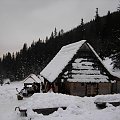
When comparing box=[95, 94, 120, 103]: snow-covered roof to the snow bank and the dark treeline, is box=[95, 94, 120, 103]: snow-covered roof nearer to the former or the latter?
the snow bank

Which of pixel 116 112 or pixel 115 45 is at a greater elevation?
pixel 115 45

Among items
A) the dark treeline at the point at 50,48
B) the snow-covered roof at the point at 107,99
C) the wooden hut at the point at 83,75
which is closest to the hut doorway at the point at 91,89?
the wooden hut at the point at 83,75

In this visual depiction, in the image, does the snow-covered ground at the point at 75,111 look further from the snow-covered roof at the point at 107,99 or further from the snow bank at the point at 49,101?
the snow-covered roof at the point at 107,99

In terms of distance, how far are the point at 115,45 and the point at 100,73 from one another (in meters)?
21.4

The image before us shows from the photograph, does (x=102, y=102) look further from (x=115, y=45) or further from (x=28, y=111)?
(x=115, y=45)

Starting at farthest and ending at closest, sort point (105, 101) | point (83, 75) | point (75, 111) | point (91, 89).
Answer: point (91, 89) → point (83, 75) → point (105, 101) → point (75, 111)

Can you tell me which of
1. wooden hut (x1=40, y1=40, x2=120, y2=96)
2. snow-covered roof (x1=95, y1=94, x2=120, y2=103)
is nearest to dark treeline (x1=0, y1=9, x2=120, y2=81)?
wooden hut (x1=40, y1=40, x2=120, y2=96)

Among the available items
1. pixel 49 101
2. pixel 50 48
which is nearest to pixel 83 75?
pixel 49 101

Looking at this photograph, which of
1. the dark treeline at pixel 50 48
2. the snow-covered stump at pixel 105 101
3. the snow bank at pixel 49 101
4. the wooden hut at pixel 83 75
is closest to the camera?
the snow bank at pixel 49 101

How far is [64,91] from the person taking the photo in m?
25.2

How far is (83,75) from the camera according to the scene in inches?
978

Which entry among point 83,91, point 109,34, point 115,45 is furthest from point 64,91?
point 109,34

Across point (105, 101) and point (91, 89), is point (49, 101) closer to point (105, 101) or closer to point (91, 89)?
point (105, 101)

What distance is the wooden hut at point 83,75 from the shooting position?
24.4 metres
